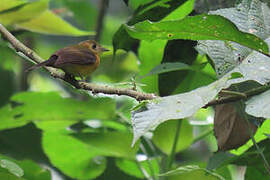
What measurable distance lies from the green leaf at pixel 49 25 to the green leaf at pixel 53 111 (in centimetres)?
19

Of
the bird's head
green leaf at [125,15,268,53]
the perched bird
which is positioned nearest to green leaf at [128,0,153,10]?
the perched bird

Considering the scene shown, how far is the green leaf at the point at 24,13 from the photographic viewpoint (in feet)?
4.40

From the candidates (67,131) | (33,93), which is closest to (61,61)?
(33,93)

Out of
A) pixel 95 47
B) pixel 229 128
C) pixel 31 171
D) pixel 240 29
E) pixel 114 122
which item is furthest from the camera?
pixel 95 47

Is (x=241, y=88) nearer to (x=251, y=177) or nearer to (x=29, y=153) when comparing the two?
(x=251, y=177)

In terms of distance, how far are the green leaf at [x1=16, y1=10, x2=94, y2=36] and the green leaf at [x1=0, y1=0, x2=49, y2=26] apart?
0.9 inches

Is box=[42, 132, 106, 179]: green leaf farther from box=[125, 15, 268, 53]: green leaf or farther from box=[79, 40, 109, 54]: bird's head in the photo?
Answer: box=[125, 15, 268, 53]: green leaf

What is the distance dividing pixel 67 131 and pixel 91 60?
24 centimetres

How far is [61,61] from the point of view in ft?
4.23

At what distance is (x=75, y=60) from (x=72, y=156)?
29 centimetres

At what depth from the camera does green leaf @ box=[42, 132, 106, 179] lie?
1.38 m

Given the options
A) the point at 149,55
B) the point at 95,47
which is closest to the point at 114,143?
the point at 149,55

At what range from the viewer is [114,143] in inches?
50.6

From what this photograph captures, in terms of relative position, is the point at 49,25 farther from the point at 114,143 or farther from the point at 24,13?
the point at 114,143
